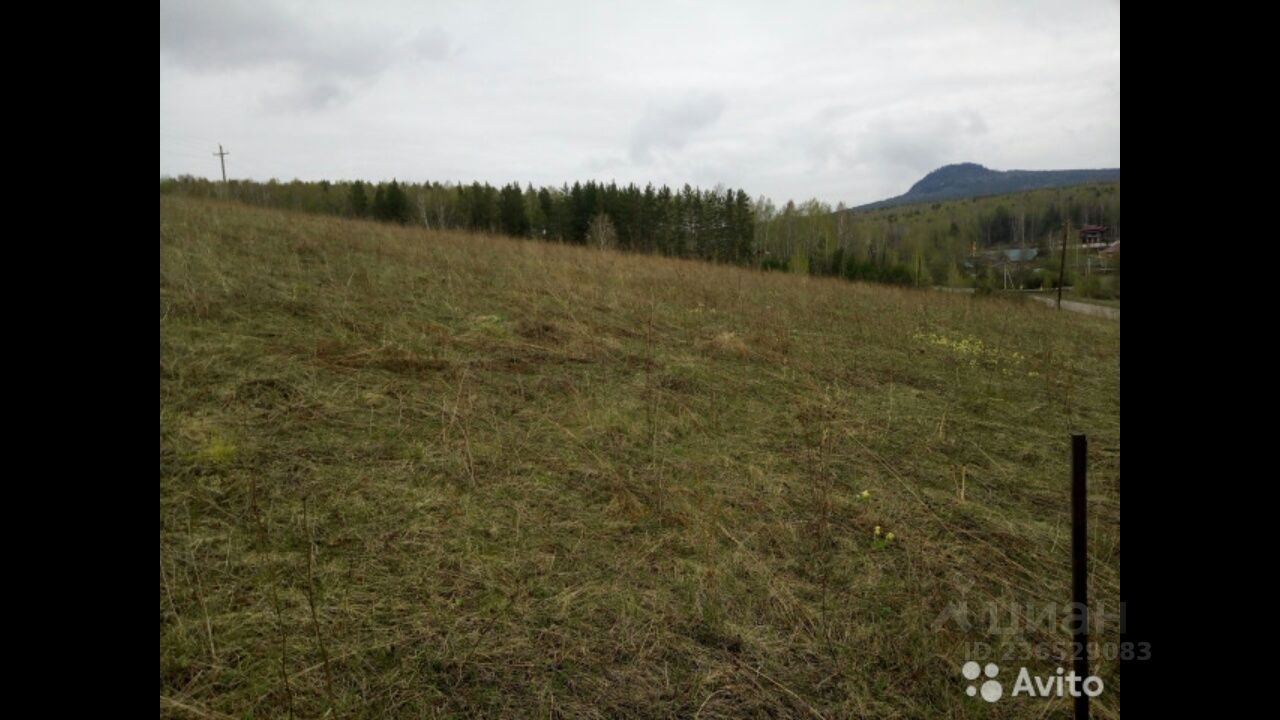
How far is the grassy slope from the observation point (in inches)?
85.6

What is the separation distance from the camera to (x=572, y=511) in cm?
333

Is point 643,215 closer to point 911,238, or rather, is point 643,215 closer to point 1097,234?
point 1097,234

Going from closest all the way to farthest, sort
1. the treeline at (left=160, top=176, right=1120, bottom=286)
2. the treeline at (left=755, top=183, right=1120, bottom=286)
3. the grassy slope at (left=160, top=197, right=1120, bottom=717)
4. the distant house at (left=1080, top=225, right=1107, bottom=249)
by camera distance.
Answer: the distant house at (left=1080, top=225, right=1107, bottom=249)
the grassy slope at (left=160, top=197, right=1120, bottom=717)
the treeline at (left=755, top=183, right=1120, bottom=286)
the treeline at (left=160, top=176, right=1120, bottom=286)

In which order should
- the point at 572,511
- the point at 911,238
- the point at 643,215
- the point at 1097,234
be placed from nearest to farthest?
the point at 572,511, the point at 1097,234, the point at 643,215, the point at 911,238

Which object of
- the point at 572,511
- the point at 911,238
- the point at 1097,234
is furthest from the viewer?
the point at 911,238

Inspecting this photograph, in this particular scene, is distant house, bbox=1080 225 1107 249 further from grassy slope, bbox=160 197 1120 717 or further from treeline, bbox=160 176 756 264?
treeline, bbox=160 176 756 264

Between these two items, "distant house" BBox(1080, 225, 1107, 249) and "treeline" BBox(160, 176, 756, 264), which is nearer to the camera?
"distant house" BBox(1080, 225, 1107, 249)

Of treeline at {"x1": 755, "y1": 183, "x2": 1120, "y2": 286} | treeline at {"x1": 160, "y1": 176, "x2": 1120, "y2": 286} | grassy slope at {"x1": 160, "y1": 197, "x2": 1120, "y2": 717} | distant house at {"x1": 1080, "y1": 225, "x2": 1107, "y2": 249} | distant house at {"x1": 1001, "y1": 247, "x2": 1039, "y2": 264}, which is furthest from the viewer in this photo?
distant house at {"x1": 1001, "y1": 247, "x2": 1039, "y2": 264}

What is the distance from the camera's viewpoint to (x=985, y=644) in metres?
2.41

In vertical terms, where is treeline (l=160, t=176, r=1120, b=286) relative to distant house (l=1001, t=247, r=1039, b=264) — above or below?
above

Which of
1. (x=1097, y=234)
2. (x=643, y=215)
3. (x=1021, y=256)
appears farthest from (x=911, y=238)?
(x=1097, y=234)

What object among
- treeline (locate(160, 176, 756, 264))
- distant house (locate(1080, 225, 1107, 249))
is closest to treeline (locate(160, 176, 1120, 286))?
treeline (locate(160, 176, 756, 264))
